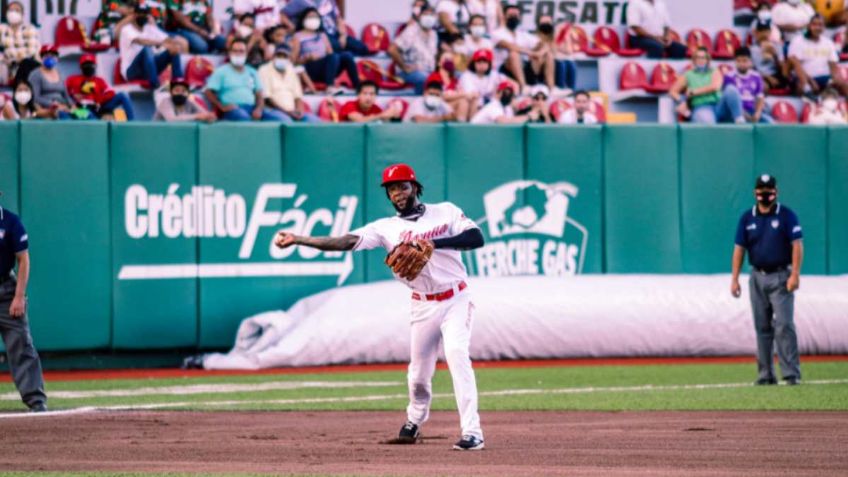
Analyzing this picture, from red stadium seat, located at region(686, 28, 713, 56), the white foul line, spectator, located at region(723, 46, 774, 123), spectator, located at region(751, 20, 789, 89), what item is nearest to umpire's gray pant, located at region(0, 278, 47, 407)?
the white foul line

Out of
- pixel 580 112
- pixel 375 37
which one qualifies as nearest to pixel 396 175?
pixel 580 112

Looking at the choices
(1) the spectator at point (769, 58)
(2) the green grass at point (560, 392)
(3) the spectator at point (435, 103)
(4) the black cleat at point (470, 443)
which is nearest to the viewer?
(4) the black cleat at point (470, 443)

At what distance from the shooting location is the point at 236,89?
19.6 meters

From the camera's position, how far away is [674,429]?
421 inches

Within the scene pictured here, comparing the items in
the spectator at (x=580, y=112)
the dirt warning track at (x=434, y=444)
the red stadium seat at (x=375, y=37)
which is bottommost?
the dirt warning track at (x=434, y=444)

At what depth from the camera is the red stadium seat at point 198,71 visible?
20.7 meters

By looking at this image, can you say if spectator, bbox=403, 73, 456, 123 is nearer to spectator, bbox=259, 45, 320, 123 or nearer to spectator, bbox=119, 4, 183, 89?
spectator, bbox=259, 45, 320, 123

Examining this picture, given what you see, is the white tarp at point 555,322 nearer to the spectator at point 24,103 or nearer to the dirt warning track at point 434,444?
the spectator at point 24,103

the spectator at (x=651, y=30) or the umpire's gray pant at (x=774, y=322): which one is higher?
the spectator at (x=651, y=30)

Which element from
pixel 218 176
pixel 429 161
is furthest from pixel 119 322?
pixel 429 161

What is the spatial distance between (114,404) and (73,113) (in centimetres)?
610

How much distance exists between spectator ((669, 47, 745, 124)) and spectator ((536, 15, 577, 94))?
1.70 meters

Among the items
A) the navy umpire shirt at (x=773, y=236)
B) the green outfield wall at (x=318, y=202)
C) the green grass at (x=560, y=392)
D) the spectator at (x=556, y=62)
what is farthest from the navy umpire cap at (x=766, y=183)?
the spectator at (x=556, y=62)

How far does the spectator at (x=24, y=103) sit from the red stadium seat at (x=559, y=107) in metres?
7.29
